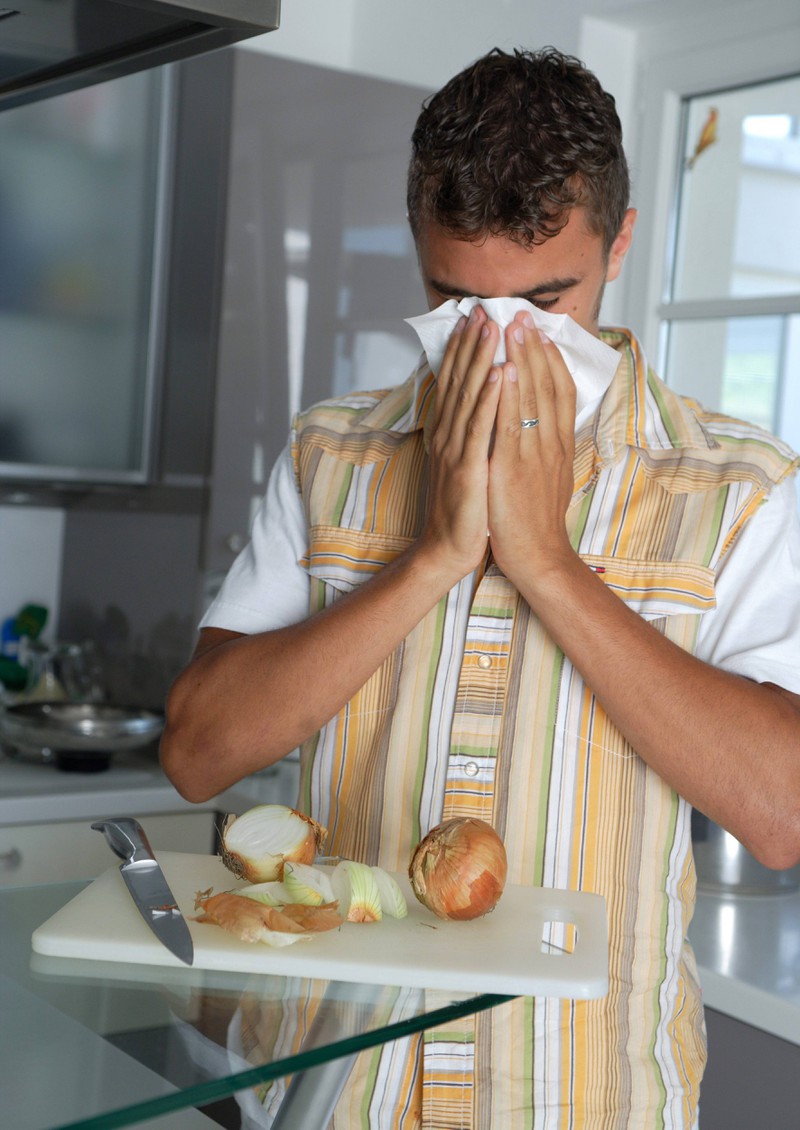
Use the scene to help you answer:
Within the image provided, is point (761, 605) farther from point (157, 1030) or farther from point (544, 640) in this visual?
point (157, 1030)

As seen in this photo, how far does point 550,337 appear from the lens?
949 mm

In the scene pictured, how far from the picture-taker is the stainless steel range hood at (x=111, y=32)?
67 centimetres

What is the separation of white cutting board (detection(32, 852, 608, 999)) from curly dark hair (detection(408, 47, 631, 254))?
508 millimetres

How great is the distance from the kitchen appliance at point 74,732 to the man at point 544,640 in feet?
3.74

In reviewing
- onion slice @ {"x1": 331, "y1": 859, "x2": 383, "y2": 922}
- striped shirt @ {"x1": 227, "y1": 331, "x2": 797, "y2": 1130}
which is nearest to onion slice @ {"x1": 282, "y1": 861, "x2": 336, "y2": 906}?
onion slice @ {"x1": 331, "y1": 859, "x2": 383, "y2": 922}

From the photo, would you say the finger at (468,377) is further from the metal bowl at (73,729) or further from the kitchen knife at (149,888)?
the metal bowl at (73,729)

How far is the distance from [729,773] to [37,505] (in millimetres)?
1988

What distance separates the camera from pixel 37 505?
260 cm

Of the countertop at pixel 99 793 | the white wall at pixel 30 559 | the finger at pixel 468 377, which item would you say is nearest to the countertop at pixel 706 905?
the countertop at pixel 99 793

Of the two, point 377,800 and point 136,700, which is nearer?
point 377,800

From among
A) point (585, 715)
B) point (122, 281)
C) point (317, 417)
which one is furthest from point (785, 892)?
point (122, 281)

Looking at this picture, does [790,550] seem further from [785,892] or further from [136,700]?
[136,700]

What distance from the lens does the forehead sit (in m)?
0.95

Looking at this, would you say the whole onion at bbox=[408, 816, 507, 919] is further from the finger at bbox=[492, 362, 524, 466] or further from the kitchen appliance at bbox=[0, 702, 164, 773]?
the kitchen appliance at bbox=[0, 702, 164, 773]
